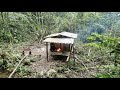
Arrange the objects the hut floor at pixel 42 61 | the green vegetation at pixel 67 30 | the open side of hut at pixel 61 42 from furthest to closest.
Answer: the open side of hut at pixel 61 42 < the hut floor at pixel 42 61 < the green vegetation at pixel 67 30

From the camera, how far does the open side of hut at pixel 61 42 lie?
17.2 ft

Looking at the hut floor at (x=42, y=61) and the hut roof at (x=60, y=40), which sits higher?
the hut roof at (x=60, y=40)

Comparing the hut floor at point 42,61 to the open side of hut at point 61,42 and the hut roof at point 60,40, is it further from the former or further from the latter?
the hut roof at point 60,40

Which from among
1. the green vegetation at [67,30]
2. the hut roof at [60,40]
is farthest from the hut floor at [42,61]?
the hut roof at [60,40]

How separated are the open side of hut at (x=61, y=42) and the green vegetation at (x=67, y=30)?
0.55 ft

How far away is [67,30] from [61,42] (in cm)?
43

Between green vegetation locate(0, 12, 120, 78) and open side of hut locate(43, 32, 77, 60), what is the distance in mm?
169

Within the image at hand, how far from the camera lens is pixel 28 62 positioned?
4.97 metres

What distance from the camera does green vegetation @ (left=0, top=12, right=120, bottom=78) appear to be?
14.9ft

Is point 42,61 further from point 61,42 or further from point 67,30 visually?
point 67,30
